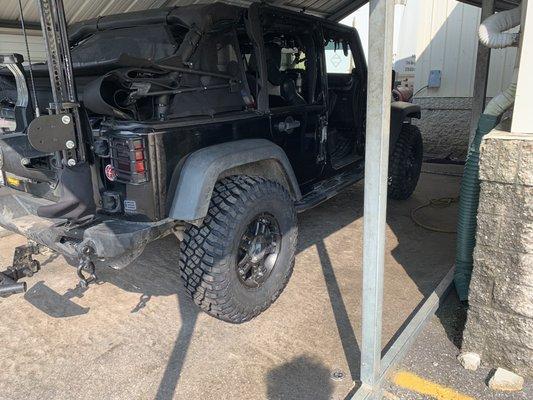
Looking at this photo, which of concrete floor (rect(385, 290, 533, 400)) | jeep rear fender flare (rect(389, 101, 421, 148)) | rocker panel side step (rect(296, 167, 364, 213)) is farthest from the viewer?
jeep rear fender flare (rect(389, 101, 421, 148))

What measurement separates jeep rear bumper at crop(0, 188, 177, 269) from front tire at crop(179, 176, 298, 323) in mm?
254

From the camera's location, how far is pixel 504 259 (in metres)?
2.38

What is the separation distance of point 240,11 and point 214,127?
0.98 metres

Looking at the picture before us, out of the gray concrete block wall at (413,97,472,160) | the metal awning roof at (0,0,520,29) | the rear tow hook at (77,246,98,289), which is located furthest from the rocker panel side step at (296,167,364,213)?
the gray concrete block wall at (413,97,472,160)

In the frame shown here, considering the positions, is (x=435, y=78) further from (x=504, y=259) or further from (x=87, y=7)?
(x=504, y=259)

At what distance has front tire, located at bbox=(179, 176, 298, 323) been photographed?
2758mm

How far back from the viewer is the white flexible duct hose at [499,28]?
2670mm

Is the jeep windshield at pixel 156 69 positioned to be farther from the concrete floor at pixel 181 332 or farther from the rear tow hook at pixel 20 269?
the concrete floor at pixel 181 332

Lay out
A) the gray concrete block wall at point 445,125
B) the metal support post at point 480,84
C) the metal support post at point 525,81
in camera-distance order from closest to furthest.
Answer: the metal support post at point 525,81 → the metal support post at point 480,84 → the gray concrete block wall at point 445,125

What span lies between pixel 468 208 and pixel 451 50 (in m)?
5.95

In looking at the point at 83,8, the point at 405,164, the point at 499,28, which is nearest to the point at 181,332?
the point at 499,28

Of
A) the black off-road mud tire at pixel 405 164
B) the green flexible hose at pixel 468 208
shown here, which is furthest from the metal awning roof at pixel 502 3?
the green flexible hose at pixel 468 208

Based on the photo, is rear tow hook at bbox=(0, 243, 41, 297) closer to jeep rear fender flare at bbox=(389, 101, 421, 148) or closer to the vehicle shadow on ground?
the vehicle shadow on ground

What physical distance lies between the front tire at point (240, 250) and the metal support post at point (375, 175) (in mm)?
933
